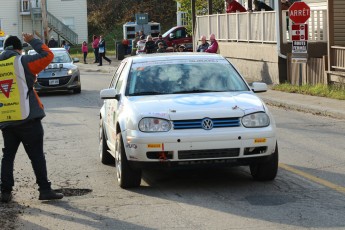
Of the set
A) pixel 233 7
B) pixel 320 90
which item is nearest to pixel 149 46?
pixel 233 7

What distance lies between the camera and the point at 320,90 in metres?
21.9

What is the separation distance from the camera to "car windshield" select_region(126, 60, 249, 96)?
396 inches

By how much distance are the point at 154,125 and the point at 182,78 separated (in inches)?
53.8

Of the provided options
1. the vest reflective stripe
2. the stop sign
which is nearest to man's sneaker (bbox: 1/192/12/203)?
the vest reflective stripe

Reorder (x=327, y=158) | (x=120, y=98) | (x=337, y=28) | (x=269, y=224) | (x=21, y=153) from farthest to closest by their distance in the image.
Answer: (x=337, y=28)
(x=21, y=153)
(x=327, y=158)
(x=120, y=98)
(x=269, y=224)

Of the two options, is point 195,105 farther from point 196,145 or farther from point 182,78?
point 182,78

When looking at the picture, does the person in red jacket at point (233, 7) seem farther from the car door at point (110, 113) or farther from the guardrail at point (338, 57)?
the car door at point (110, 113)

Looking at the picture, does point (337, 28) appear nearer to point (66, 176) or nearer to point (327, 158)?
point (327, 158)

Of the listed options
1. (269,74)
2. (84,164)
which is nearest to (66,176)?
(84,164)

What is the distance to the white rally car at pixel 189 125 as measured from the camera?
29.2 feet

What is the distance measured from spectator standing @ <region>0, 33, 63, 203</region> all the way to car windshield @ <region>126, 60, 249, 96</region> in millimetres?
1571

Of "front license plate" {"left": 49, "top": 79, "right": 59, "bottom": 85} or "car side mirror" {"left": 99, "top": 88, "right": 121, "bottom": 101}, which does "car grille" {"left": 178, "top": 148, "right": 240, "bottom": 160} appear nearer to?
"car side mirror" {"left": 99, "top": 88, "right": 121, "bottom": 101}

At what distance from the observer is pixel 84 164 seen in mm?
11594

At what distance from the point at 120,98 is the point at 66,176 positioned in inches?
53.6
